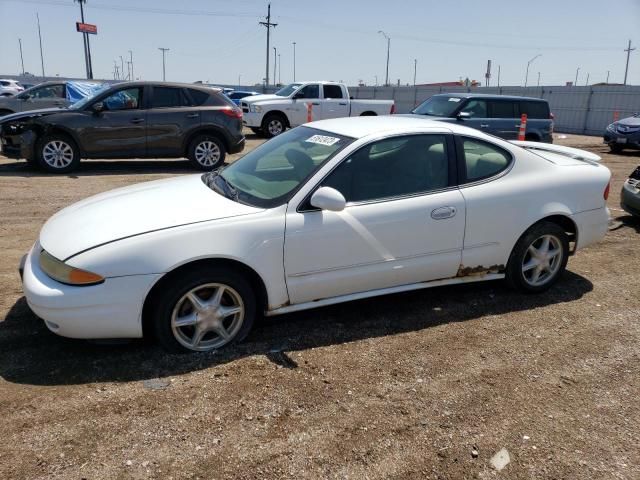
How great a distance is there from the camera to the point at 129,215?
142 inches

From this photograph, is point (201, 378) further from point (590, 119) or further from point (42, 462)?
point (590, 119)

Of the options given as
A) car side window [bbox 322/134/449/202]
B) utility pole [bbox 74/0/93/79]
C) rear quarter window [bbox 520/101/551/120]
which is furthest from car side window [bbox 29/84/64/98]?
utility pole [bbox 74/0/93/79]

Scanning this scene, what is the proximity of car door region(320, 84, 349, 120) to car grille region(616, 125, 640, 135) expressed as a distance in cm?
839

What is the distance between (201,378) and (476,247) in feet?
7.67

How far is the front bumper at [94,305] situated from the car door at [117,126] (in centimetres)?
739

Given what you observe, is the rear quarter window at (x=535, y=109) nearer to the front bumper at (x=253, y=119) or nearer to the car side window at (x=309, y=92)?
the car side window at (x=309, y=92)

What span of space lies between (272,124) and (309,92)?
1750 mm

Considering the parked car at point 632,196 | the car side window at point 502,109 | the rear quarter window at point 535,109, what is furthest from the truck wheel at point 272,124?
the parked car at point 632,196

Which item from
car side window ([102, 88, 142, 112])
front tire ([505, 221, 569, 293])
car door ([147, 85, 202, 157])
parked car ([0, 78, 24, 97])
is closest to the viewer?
front tire ([505, 221, 569, 293])

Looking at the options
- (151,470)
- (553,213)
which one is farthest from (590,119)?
(151,470)

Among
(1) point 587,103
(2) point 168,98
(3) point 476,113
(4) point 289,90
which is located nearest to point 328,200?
(2) point 168,98

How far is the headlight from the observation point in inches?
125

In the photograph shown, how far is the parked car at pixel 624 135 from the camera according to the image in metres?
15.6

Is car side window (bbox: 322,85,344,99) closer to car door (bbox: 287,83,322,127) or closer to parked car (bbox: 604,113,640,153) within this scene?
car door (bbox: 287,83,322,127)
